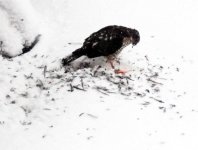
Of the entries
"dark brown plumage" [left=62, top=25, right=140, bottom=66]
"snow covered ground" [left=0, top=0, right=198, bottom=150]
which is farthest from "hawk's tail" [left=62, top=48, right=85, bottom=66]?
"snow covered ground" [left=0, top=0, right=198, bottom=150]

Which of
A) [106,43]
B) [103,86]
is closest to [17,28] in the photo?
[106,43]

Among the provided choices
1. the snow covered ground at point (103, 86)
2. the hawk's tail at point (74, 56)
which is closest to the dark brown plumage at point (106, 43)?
the hawk's tail at point (74, 56)

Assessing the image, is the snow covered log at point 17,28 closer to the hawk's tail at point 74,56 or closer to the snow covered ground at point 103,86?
the snow covered ground at point 103,86

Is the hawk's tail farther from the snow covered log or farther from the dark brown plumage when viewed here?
the snow covered log

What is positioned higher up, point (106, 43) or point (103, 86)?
point (106, 43)

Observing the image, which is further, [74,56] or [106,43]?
[74,56]

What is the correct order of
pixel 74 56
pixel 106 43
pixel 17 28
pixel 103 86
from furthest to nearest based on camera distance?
pixel 17 28 → pixel 74 56 → pixel 106 43 → pixel 103 86

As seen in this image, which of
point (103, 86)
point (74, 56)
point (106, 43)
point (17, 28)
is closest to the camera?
point (103, 86)

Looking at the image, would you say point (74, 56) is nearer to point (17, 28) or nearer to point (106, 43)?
point (106, 43)
